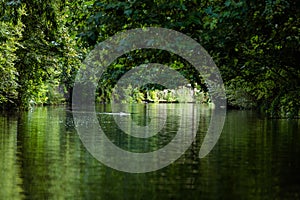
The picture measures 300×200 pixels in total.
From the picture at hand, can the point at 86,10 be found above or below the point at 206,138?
above

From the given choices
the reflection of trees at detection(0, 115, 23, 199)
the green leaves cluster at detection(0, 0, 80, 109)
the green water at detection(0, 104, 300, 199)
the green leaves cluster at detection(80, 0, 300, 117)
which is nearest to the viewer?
the reflection of trees at detection(0, 115, 23, 199)

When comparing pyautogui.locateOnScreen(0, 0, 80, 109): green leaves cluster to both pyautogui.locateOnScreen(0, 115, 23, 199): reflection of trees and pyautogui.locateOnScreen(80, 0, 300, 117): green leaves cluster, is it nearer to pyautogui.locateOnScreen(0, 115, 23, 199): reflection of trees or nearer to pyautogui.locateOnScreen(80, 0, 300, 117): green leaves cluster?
pyautogui.locateOnScreen(80, 0, 300, 117): green leaves cluster

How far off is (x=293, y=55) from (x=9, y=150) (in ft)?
34.6

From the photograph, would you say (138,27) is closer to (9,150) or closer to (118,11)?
(118,11)

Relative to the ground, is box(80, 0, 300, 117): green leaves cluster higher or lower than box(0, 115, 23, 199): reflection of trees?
higher

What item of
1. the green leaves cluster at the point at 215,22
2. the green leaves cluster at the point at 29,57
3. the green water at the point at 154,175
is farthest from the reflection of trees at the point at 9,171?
the green leaves cluster at the point at 29,57

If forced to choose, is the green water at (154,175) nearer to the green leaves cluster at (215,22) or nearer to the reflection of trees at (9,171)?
the reflection of trees at (9,171)

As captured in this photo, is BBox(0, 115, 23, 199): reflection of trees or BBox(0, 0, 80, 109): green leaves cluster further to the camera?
BBox(0, 0, 80, 109): green leaves cluster

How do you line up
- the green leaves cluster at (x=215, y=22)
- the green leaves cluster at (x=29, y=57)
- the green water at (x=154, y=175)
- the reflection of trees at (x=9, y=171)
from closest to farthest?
the reflection of trees at (x=9, y=171)
the green water at (x=154, y=175)
the green leaves cluster at (x=215, y=22)
the green leaves cluster at (x=29, y=57)

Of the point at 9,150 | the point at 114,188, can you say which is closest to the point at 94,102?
the point at 9,150

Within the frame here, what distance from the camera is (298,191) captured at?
9.36m

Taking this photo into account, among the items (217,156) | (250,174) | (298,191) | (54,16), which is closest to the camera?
(298,191)

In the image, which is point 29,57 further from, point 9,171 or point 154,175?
point 154,175

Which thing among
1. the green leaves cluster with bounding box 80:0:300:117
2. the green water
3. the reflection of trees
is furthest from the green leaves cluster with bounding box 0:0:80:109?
the green water
